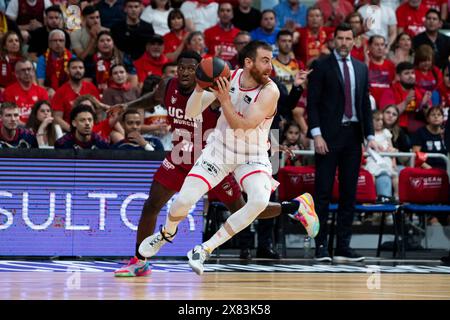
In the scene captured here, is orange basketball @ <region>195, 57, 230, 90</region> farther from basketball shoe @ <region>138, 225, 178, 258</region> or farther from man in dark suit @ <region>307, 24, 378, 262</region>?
man in dark suit @ <region>307, 24, 378, 262</region>

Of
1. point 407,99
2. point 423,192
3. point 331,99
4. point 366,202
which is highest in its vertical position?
point 407,99

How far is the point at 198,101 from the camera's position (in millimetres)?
10203

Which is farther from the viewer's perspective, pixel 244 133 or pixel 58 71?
pixel 58 71

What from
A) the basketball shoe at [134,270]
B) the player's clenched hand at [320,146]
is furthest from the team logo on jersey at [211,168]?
the player's clenched hand at [320,146]

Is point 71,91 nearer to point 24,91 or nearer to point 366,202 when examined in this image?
point 24,91

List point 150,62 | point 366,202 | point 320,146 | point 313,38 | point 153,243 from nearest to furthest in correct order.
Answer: point 153,243 < point 320,146 < point 366,202 < point 150,62 < point 313,38

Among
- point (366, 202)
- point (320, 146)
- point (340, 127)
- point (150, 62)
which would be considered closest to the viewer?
point (320, 146)

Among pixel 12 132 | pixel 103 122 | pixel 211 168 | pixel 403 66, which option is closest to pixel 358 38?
pixel 403 66

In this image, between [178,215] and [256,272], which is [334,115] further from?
[178,215]

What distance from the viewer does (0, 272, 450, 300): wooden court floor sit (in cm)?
870

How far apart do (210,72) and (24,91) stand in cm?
669

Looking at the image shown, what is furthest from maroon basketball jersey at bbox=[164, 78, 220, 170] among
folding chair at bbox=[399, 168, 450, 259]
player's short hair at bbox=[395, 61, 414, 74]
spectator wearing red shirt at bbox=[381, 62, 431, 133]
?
player's short hair at bbox=[395, 61, 414, 74]

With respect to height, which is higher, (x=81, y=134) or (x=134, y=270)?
(x=81, y=134)

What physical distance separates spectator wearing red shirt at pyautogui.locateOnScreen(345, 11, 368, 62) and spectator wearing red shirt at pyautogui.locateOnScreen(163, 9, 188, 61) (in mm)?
Answer: 2788
